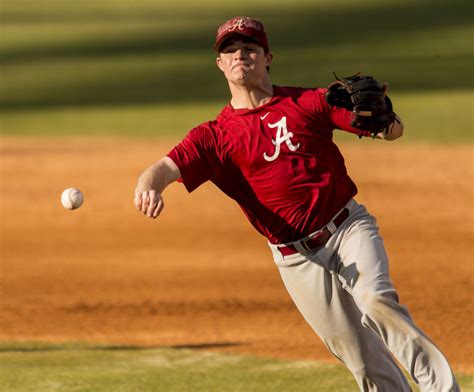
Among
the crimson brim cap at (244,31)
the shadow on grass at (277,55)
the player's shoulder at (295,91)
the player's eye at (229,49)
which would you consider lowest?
the player's shoulder at (295,91)

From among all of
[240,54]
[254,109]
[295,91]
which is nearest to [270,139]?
[254,109]

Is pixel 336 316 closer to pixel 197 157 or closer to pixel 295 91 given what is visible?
pixel 197 157

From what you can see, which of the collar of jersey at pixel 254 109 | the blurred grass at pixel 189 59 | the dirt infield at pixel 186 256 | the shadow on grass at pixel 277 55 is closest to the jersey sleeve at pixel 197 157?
the collar of jersey at pixel 254 109

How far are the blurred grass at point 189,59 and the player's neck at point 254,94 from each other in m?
13.6

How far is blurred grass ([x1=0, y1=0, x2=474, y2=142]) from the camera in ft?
75.4

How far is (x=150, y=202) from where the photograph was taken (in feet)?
19.0

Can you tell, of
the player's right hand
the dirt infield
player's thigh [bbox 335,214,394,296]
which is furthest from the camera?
the dirt infield

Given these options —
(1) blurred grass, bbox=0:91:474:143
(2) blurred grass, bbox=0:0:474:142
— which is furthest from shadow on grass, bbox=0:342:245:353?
(2) blurred grass, bbox=0:0:474:142

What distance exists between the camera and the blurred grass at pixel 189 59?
23.0 meters

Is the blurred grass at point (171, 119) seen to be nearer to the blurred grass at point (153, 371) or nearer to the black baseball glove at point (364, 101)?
the blurred grass at point (153, 371)

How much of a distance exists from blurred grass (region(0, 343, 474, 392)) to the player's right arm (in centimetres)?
232

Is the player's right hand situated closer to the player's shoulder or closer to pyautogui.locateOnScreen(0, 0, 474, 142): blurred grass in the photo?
the player's shoulder

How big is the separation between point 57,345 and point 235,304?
200 centimetres

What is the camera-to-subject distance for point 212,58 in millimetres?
31219
